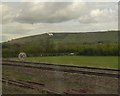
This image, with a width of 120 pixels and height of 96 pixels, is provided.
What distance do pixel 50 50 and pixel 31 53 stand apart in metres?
5.53

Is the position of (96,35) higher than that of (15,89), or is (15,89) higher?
(96,35)

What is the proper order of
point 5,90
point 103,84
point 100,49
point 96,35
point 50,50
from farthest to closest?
point 96,35 < point 50,50 < point 100,49 < point 103,84 < point 5,90

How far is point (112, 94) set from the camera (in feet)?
42.3

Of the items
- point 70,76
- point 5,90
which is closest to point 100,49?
point 70,76

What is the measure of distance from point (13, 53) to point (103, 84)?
35.2 m

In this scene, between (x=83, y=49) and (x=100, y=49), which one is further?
(x=83, y=49)

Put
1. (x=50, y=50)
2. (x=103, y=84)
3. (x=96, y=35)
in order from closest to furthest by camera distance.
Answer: (x=103, y=84) → (x=50, y=50) → (x=96, y=35)

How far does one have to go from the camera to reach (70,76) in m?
19.9

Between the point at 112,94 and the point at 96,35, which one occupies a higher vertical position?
the point at 96,35

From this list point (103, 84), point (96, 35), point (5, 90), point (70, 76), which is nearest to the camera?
point (5, 90)

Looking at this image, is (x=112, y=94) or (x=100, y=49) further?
(x=100, y=49)

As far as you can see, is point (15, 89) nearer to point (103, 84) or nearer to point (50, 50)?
point (103, 84)

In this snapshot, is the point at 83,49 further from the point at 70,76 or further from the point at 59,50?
the point at 70,76

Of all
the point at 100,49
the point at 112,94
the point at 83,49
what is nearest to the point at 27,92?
the point at 112,94
